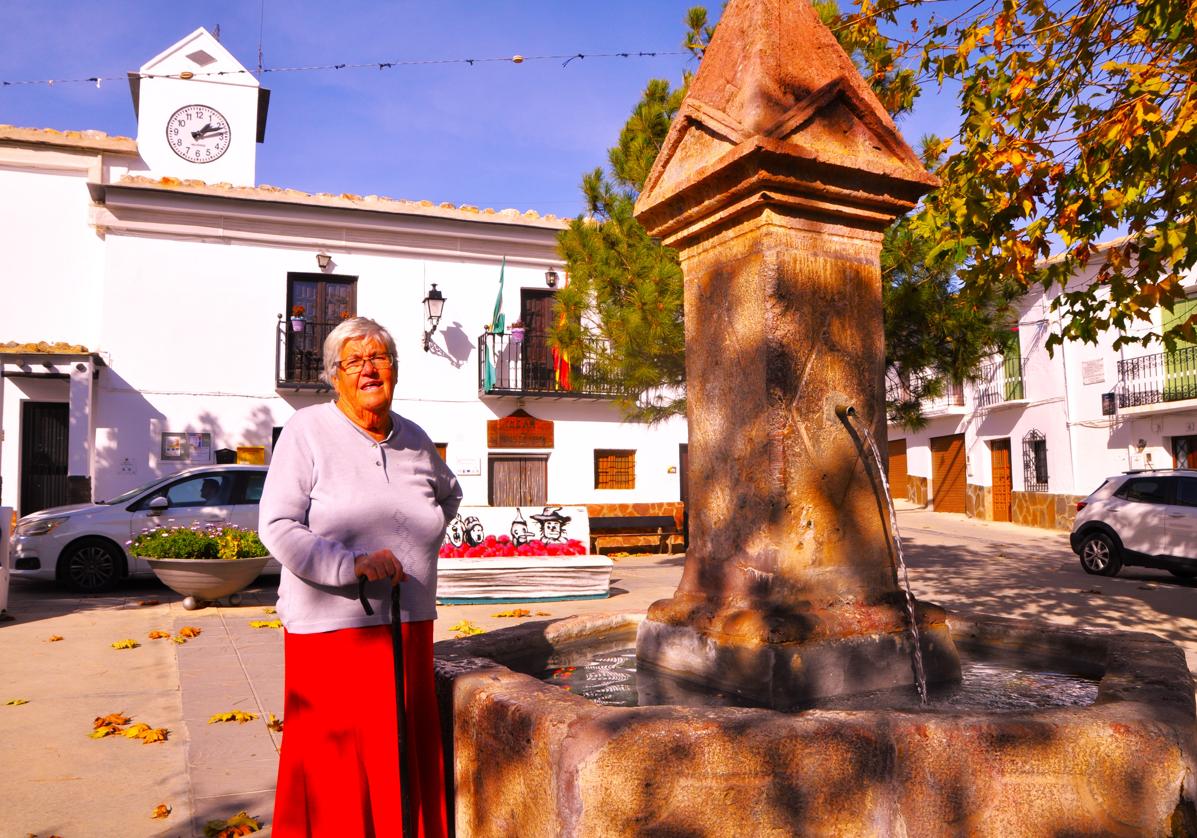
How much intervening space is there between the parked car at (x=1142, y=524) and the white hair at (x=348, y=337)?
483 inches

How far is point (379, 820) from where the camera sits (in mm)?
2305

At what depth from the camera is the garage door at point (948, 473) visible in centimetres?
2725

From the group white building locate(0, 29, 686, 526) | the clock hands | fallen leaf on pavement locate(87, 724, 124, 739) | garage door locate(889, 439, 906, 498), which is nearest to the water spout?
fallen leaf on pavement locate(87, 724, 124, 739)

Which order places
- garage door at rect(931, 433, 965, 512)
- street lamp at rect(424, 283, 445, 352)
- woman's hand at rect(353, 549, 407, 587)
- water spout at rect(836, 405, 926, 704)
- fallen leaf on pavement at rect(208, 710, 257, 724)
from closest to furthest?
1. woman's hand at rect(353, 549, 407, 587)
2. water spout at rect(836, 405, 926, 704)
3. fallen leaf on pavement at rect(208, 710, 257, 724)
4. street lamp at rect(424, 283, 445, 352)
5. garage door at rect(931, 433, 965, 512)

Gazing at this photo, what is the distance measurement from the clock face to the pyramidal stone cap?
18294 mm

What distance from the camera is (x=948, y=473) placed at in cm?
2789

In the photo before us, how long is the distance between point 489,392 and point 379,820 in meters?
14.6

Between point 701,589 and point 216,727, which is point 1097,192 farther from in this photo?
point 216,727

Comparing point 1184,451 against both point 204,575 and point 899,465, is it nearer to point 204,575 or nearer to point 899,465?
point 899,465

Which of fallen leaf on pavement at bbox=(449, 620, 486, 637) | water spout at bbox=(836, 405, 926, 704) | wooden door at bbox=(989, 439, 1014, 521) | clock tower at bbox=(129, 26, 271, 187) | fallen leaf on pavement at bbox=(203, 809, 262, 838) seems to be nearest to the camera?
water spout at bbox=(836, 405, 926, 704)

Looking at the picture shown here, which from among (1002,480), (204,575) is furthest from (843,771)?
(1002,480)

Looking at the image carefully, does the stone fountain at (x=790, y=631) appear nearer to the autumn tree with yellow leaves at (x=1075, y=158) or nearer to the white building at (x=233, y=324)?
the autumn tree with yellow leaves at (x=1075, y=158)

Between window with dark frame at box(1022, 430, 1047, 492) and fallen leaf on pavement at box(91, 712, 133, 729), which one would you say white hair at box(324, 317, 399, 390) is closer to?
fallen leaf on pavement at box(91, 712, 133, 729)

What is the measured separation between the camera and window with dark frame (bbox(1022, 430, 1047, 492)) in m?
→ 23.1
